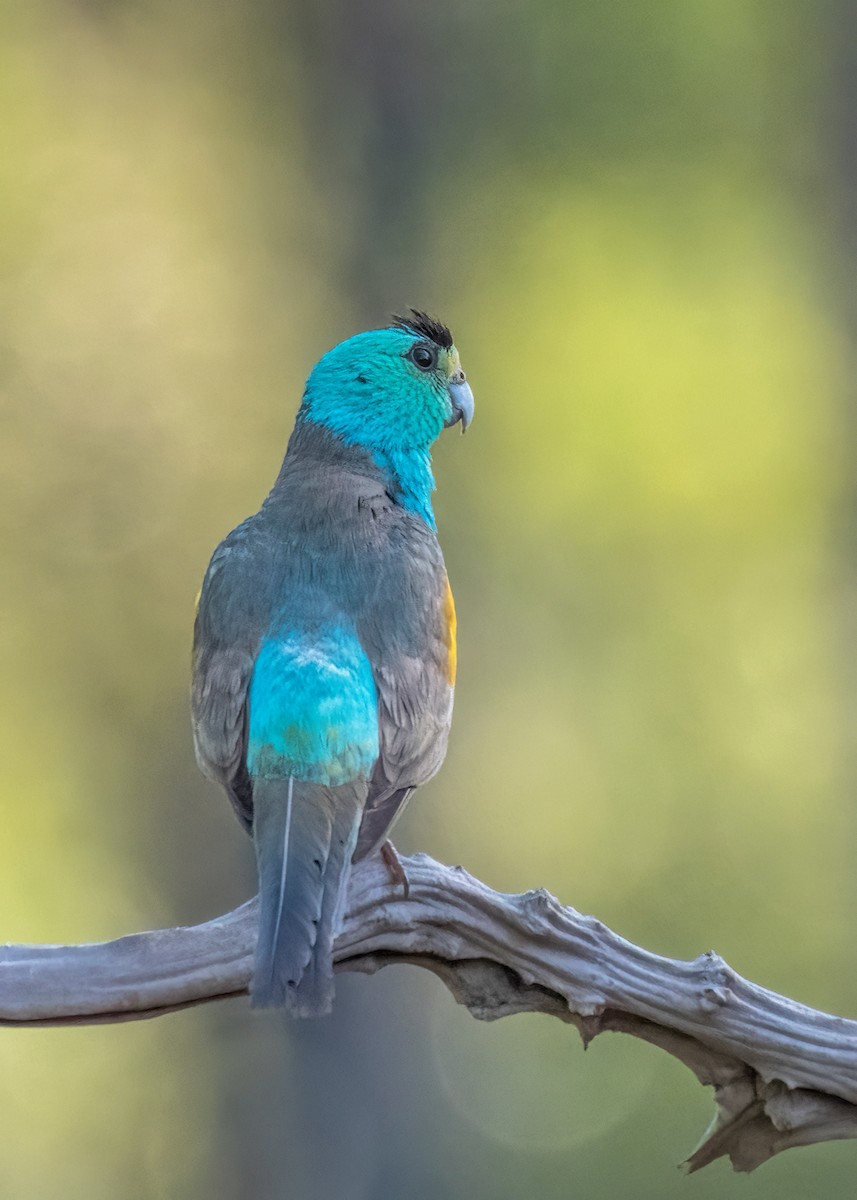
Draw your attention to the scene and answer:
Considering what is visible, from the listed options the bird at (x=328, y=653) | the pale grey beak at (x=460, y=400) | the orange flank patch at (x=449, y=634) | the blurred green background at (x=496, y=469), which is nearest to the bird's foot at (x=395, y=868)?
the bird at (x=328, y=653)

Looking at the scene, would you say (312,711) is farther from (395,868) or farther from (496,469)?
(496,469)

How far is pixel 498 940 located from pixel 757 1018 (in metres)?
0.60

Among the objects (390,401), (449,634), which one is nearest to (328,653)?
(449,634)

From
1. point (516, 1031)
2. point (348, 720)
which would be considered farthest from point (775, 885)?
point (348, 720)

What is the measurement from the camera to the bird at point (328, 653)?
3.12m

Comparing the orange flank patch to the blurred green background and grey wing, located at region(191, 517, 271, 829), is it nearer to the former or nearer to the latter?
grey wing, located at region(191, 517, 271, 829)

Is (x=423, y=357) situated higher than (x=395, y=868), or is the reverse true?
(x=423, y=357)

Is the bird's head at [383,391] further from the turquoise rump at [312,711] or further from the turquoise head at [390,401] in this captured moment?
the turquoise rump at [312,711]

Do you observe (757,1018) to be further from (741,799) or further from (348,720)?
(741,799)

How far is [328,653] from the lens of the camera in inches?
139

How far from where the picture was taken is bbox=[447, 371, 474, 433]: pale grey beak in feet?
15.3

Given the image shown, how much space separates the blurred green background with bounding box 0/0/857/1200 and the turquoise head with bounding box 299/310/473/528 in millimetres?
2728

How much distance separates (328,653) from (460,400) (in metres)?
1.40

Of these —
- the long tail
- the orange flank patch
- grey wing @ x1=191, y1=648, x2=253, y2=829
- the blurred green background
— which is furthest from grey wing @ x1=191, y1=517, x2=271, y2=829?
the blurred green background
